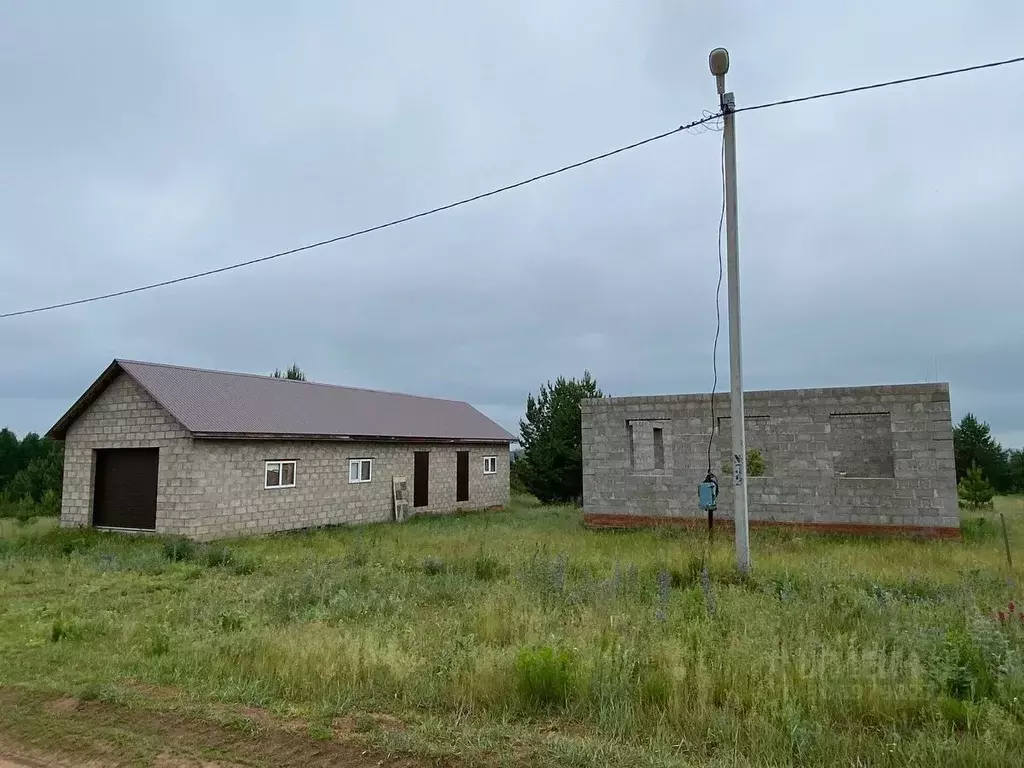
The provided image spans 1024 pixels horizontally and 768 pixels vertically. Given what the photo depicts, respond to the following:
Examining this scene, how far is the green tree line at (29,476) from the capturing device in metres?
24.6

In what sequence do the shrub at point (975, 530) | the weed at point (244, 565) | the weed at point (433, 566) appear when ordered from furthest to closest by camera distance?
the shrub at point (975, 530) → the weed at point (244, 565) → the weed at point (433, 566)

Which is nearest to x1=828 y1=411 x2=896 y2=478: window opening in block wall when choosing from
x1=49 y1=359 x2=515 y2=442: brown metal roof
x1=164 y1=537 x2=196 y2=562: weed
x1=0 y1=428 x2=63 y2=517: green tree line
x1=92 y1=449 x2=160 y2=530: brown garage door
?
x1=49 y1=359 x2=515 y2=442: brown metal roof

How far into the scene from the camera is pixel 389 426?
2261cm

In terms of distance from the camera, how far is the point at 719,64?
9.03m

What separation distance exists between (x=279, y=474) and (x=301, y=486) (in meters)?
0.83

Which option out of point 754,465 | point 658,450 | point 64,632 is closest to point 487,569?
point 64,632

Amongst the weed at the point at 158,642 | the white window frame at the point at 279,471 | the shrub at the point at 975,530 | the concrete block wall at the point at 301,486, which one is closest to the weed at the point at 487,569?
the weed at the point at 158,642

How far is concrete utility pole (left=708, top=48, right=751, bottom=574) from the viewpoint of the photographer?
9016mm

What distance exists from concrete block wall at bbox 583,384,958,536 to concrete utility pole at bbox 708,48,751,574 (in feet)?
16.4

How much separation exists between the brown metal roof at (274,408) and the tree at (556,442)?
1.54 metres

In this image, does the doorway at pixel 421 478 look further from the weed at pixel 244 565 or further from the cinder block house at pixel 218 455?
the weed at pixel 244 565

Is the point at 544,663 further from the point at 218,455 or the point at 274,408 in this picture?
the point at 274,408

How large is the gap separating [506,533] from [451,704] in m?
12.0

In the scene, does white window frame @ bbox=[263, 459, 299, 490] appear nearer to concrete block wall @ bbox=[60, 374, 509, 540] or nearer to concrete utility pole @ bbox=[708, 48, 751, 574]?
concrete block wall @ bbox=[60, 374, 509, 540]
